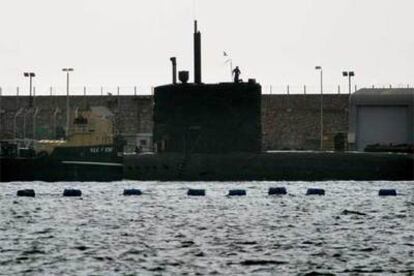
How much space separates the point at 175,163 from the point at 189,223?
31966mm

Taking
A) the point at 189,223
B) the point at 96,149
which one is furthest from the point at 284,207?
the point at 96,149

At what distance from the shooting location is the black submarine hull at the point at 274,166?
78.1 metres

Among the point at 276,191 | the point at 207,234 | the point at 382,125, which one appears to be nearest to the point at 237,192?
the point at 276,191

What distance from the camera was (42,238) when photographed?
40281 millimetres

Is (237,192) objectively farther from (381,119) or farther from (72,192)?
(381,119)

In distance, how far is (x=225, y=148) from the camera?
78188 millimetres

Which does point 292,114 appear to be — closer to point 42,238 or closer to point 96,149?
point 96,149

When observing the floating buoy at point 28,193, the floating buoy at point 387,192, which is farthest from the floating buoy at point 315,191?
the floating buoy at point 28,193

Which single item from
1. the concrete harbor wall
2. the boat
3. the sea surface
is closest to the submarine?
the boat

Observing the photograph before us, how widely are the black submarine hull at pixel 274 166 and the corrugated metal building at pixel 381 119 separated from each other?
37.8 m

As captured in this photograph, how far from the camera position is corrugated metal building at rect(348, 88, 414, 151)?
4660 inches

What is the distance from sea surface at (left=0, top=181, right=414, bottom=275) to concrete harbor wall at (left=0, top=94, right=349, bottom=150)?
169 feet

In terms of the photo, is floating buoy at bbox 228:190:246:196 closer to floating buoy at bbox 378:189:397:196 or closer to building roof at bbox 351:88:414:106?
floating buoy at bbox 378:189:397:196

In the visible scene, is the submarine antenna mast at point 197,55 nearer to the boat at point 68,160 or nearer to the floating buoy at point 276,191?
the boat at point 68,160
